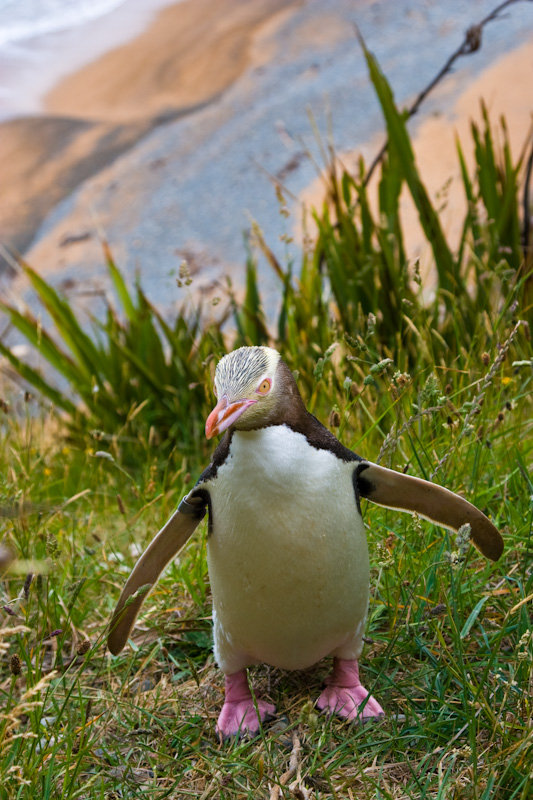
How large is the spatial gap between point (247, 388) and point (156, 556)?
400mm

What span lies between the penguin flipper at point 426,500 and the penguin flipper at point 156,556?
0.29 meters

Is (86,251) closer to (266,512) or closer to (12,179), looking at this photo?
(12,179)

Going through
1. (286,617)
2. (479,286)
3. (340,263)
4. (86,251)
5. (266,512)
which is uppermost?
(266,512)

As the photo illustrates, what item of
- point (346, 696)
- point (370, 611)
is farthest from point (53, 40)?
point (346, 696)

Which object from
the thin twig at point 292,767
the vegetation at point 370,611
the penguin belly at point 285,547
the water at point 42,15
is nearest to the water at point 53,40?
the water at point 42,15

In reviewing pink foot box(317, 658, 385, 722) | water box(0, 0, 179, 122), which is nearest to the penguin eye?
pink foot box(317, 658, 385, 722)

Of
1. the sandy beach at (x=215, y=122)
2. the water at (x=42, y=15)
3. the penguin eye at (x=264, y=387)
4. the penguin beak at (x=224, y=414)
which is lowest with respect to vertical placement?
the sandy beach at (x=215, y=122)

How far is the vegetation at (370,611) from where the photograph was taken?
1271 mm

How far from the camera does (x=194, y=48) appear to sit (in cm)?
737

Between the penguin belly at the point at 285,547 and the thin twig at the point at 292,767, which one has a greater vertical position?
the penguin belly at the point at 285,547

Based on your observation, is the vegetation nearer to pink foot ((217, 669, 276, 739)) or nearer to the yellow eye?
pink foot ((217, 669, 276, 739))

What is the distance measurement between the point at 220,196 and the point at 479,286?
146 inches

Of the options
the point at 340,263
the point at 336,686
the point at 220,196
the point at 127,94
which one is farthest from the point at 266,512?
the point at 127,94

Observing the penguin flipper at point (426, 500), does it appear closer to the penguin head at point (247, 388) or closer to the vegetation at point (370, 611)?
the vegetation at point (370, 611)
